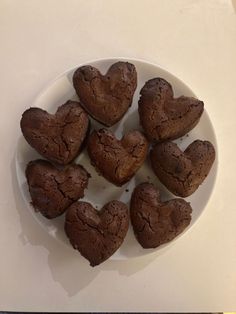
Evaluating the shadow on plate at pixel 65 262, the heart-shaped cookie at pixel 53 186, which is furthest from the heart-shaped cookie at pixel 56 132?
the shadow on plate at pixel 65 262

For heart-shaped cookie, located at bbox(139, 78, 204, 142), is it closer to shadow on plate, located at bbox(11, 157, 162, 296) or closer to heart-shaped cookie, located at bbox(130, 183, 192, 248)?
heart-shaped cookie, located at bbox(130, 183, 192, 248)

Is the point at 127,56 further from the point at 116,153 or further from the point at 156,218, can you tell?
the point at 156,218

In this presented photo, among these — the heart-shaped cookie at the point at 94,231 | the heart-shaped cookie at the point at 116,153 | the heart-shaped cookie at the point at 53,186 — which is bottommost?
the heart-shaped cookie at the point at 94,231

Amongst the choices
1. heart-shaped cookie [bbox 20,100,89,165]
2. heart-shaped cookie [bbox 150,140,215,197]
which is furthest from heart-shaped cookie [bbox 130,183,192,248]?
heart-shaped cookie [bbox 20,100,89,165]

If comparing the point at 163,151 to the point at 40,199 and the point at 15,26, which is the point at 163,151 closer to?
the point at 40,199

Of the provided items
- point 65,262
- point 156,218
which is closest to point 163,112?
point 156,218

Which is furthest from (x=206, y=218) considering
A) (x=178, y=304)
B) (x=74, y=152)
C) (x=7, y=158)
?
(x=7, y=158)

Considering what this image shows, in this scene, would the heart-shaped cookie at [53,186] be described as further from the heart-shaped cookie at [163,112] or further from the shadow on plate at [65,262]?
the heart-shaped cookie at [163,112]
